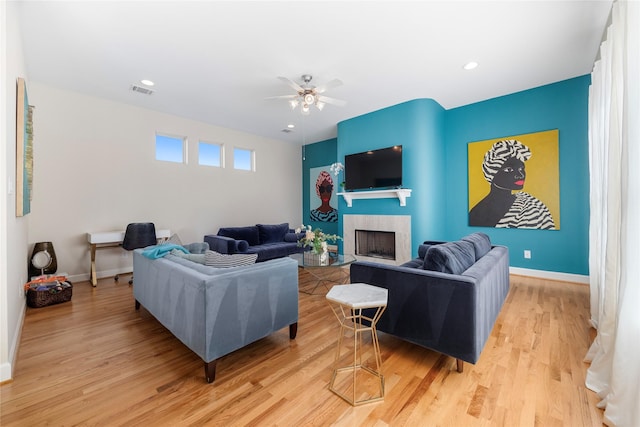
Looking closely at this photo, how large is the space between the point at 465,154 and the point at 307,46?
333 cm

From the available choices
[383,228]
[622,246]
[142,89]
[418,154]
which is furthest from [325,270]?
[142,89]

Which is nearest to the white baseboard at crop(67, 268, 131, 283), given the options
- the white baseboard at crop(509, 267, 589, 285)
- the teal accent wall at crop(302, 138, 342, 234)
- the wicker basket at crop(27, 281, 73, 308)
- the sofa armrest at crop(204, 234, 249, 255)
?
the wicker basket at crop(27, 281, 73, 308)

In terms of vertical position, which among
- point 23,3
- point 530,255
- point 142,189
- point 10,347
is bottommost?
point 10,347

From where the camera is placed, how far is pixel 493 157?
441 centimetres

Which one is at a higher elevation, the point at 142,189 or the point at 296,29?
the point at 296,29

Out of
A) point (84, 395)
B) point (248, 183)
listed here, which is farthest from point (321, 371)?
point (248, 183)

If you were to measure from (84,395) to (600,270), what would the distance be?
3964 mm

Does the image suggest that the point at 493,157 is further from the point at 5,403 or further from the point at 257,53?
the point at 5,403

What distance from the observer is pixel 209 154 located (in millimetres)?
5734

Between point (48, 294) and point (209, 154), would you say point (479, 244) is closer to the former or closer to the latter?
point (48, 294)

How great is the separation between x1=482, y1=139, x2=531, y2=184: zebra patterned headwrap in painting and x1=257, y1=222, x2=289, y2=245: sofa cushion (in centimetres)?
397

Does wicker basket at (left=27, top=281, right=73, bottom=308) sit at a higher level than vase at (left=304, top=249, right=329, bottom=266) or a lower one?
lower

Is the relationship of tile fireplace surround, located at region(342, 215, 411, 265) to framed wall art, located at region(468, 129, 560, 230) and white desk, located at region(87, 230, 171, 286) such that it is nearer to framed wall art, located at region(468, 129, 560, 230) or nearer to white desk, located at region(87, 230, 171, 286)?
framed wall art, located at region(468, 129, 560, 230)

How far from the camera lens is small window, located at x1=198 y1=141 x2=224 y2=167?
219 inches
